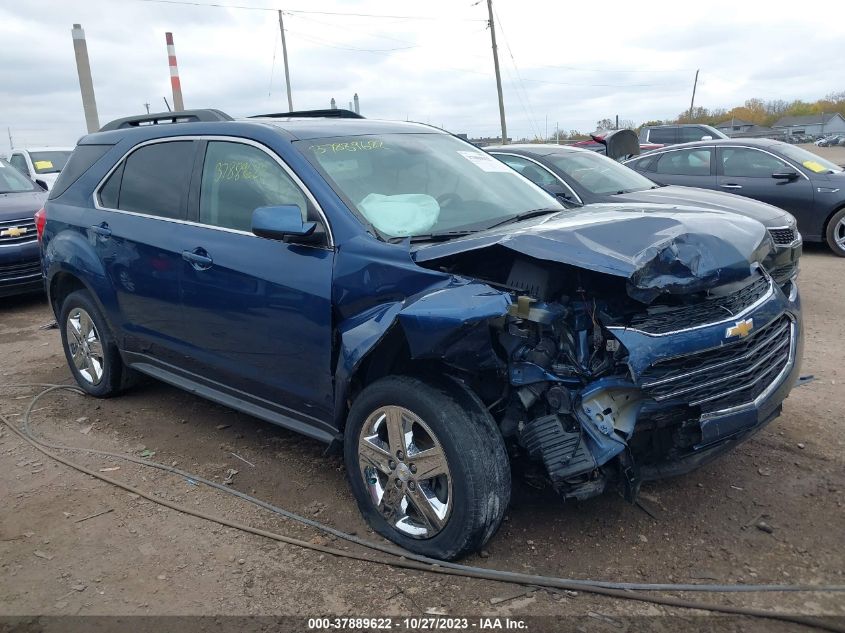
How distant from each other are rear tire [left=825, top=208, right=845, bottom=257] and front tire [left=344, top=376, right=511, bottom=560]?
28.9 feet

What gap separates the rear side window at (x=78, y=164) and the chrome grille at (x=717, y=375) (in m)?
3.97

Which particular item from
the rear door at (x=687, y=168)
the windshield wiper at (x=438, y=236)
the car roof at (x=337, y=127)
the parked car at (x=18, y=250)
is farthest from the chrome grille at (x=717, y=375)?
the parked car at (x=18, y=250)

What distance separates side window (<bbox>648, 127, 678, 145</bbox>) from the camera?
19078 millimetres

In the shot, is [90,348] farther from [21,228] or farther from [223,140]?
[21,228]

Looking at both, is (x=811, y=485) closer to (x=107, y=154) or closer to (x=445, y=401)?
(x=445, y=401)

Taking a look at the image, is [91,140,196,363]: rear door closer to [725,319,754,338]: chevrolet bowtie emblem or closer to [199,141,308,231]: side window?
[199,141,308,231]: side window

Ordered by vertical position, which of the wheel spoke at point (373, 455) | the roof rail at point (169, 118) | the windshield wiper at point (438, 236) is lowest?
the wheel spoke at point (373, 455)

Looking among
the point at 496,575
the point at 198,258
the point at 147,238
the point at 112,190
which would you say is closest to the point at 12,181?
the point at 112,190

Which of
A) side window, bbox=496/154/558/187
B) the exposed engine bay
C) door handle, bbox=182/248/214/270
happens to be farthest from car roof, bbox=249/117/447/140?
side window, bbox=496/154/558/187

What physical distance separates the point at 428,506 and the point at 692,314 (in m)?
1.33

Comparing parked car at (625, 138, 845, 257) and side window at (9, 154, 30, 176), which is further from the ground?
side window at (9, 154, 30, 176)

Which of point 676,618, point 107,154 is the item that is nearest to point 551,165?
point 107,154

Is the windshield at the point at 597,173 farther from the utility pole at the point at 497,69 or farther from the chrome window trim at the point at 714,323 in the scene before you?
the utility pole at the point at 497,69

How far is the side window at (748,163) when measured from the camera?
388 inches
